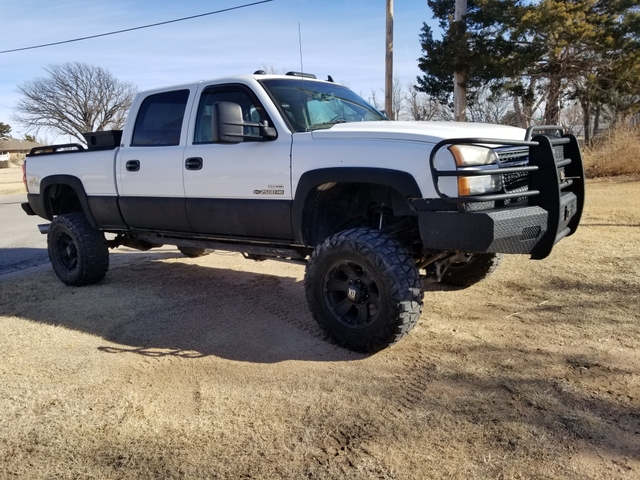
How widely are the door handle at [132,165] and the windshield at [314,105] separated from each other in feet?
5.17

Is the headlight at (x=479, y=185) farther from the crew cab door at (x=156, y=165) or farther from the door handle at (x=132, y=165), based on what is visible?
the door handle at (x=132, y=165)

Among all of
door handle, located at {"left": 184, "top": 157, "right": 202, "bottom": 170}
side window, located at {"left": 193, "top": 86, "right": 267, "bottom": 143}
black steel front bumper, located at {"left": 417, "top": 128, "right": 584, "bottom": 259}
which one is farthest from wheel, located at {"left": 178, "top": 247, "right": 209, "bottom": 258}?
black steel front bumper, located at {"left": 417, "top": 128, "right": 584, "bottom": 259}

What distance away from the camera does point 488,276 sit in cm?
552

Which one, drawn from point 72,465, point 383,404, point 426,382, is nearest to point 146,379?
point 72,465

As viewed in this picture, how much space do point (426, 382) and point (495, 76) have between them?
19703 millimetres

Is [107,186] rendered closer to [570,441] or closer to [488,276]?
[488,276]

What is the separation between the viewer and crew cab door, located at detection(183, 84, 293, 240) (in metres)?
4.35

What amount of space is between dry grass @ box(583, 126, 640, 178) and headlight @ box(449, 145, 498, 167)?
47.1ft

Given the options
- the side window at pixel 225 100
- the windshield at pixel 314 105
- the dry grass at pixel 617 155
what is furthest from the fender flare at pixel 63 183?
the dry grass at pixel 617 155

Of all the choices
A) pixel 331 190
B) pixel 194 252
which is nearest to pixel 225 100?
pixel 331 190

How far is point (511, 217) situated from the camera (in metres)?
3.49

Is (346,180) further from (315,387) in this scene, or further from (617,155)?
(617,155)

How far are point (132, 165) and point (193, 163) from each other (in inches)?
36.6

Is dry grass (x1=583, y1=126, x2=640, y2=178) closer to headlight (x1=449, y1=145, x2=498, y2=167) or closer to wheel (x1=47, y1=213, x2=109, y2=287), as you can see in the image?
headlight (x1=449, y1=145, x2=498, y2=167)
